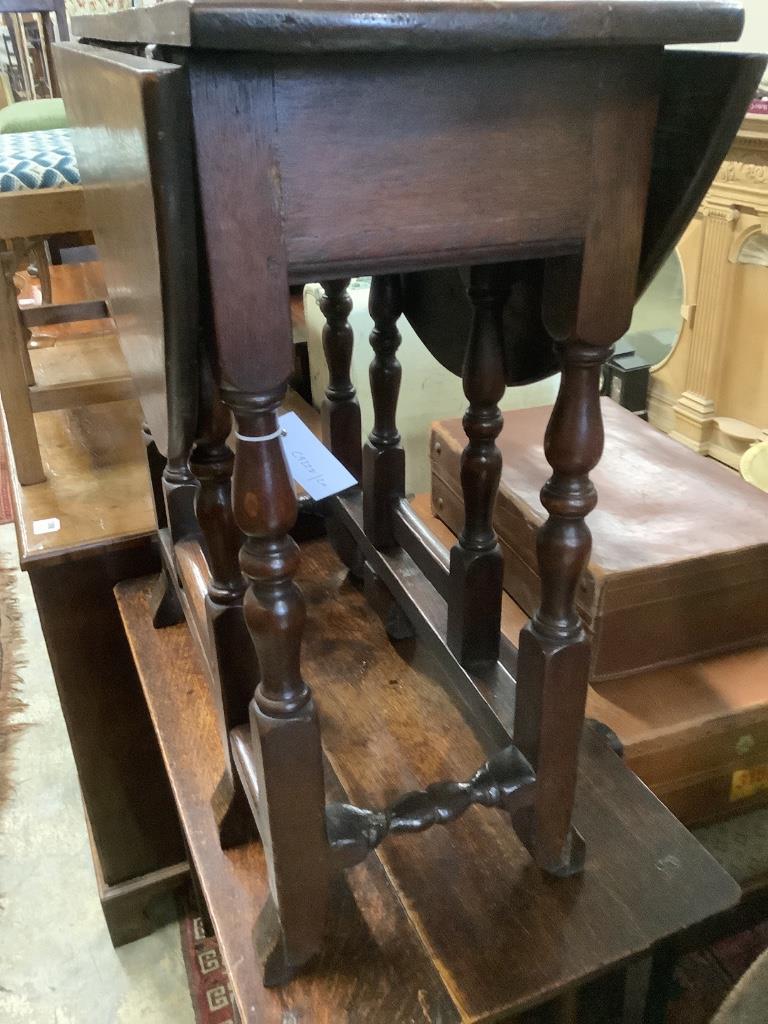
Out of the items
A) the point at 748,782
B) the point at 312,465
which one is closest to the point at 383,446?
the point at 312,465

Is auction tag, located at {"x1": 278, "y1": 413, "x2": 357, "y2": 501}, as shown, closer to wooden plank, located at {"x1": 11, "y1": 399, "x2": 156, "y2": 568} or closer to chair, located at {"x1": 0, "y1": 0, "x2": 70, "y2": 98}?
wooden plank, located at {"x1": 11, "y1": 399, "x2": 156, "y2": 568}

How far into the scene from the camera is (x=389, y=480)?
Answer: 117 centimetres

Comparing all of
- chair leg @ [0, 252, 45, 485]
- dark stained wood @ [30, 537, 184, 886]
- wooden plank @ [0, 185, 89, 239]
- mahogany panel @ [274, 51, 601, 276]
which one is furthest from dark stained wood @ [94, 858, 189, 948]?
mahogany panel @ [274, 51, 601, 276]

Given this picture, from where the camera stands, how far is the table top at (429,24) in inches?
18.0

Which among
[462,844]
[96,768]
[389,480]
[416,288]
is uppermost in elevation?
[416,288]

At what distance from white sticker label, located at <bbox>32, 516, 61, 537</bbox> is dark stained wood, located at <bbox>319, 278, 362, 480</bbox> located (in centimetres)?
44

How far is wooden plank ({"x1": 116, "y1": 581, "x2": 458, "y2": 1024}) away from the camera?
712 millimetres

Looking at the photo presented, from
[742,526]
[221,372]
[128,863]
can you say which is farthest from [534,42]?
[128,863]

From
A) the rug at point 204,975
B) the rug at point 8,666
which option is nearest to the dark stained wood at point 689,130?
the rug at point 204,975

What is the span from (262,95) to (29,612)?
209cm

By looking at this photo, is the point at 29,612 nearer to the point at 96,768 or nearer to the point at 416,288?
the point at 96,768

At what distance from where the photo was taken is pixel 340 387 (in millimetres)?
1275

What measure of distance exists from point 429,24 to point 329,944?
2.35ft

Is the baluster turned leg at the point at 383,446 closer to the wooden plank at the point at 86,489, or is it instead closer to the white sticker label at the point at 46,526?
the wooden plank at the point at 86,489
